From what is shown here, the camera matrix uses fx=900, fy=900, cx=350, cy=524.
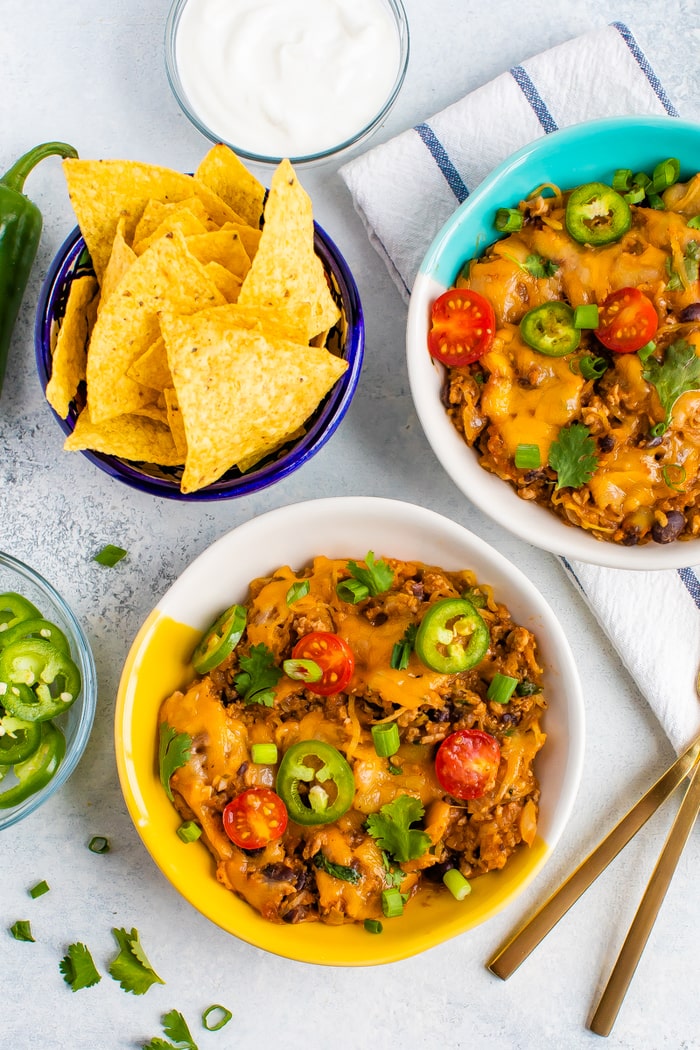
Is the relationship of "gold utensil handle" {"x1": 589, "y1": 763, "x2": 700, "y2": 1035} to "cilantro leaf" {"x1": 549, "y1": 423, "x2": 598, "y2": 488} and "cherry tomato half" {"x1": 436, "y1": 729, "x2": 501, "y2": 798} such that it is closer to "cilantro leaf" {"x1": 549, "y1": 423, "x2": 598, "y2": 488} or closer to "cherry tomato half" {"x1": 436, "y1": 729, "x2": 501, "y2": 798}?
"cherry tomato half" {"x1": 436, "y1": 729, "x2": 501, "y2": 798}

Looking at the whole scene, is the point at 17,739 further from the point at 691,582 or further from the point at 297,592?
the point at 691,582

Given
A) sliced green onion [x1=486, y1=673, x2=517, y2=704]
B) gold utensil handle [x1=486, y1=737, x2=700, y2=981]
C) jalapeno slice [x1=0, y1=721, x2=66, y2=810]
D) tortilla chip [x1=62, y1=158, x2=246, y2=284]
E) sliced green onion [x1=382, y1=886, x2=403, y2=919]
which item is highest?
tortilla chip [x1=62, y1=158, x2=246, y2=284]

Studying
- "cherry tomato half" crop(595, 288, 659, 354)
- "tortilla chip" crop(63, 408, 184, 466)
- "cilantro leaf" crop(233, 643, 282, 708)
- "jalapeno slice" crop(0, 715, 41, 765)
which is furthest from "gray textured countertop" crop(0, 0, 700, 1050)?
"cherry tomato half" crop(595, 288, 659, 354)

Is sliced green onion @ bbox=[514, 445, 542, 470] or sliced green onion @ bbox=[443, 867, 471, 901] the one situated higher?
sliced green onion @ bbox=[514, 445, 542, 470]

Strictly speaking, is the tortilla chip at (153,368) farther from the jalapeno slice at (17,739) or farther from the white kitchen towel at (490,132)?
the jalapeno slice at (17,739)

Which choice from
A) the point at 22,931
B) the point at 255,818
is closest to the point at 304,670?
the point at 255,818

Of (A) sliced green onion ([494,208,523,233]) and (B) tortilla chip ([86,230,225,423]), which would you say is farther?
(A) sliced green onion ([494,208,523,233])

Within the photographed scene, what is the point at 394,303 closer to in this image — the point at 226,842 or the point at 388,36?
the point at 388,36

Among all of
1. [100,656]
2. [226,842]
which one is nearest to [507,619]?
[226,842]

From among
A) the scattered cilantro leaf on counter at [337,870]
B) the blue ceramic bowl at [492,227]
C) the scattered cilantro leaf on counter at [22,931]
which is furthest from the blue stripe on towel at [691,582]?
the scattered cilantro leaf on counter at [22,931]
